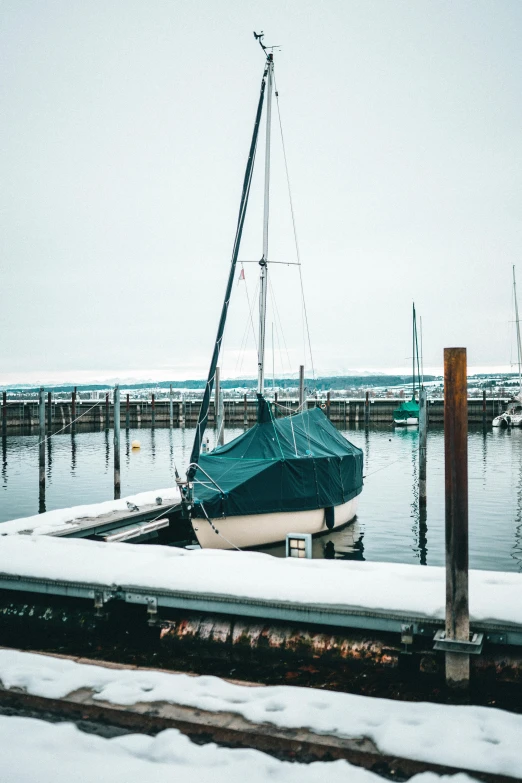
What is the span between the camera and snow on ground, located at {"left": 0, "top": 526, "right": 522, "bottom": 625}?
838 cm

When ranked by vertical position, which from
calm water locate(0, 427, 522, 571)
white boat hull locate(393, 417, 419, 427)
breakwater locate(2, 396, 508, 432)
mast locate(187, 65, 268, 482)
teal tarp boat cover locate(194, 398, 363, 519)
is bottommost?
calm water locate(0, 427, 522, 571)

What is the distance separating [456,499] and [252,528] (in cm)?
853

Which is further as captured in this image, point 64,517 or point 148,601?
point 64,517

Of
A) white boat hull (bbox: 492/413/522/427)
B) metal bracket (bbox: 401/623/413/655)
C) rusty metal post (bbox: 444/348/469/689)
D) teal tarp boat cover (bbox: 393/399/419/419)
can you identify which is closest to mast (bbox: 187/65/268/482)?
metal bracket (bbox: 401/623/413/655)

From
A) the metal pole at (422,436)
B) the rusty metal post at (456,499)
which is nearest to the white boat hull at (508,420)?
the metal pole at (422,436)

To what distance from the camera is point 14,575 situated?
10328mm

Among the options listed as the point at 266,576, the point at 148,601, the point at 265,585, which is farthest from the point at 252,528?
the point at 265,585

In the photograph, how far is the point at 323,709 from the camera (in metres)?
6.99

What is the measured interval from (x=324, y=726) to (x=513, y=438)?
52928 mm

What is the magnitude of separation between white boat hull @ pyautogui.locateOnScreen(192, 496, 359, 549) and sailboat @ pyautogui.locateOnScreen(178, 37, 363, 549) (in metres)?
0.02

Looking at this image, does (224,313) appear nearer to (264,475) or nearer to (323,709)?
(264,475)

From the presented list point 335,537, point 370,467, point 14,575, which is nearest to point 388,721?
point 14,575

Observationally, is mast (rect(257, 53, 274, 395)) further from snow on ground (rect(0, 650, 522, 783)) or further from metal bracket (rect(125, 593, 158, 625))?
A: snow on ground (rect(0, 650, 522, 783))

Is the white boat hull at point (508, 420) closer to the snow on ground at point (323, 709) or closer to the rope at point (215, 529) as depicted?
the rope at point (215, 529)
